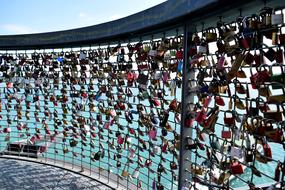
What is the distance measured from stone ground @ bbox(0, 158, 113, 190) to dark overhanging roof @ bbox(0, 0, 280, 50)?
8.21 ft

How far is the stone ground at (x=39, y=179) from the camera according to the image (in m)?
5.41

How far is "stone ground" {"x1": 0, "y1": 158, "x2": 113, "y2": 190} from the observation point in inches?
213

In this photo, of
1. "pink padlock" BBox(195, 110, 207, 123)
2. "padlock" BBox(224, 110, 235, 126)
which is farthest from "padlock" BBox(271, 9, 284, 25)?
"pink padlock" BBox(195, 110, 207, 123)

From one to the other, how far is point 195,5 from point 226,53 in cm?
48

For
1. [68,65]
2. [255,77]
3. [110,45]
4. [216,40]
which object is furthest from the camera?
[68,65]

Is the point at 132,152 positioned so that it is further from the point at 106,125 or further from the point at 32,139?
the point at 32,139

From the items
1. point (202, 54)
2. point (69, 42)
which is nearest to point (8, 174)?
point (69, 42)

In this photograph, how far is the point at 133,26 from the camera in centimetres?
382

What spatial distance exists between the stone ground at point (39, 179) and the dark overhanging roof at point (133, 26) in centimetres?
250

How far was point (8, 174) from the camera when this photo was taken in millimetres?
6023

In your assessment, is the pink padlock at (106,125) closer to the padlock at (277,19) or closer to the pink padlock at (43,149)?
the pink padlock at (43,149)

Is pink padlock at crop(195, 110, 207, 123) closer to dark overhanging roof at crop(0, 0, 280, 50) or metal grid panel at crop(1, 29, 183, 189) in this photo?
metal grid panel at crop(1, 29, 183, 189)

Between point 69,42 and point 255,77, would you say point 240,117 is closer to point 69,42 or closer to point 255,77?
point 255,77

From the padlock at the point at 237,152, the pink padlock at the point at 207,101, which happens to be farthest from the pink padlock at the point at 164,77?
the padlock at the point at 237,152
